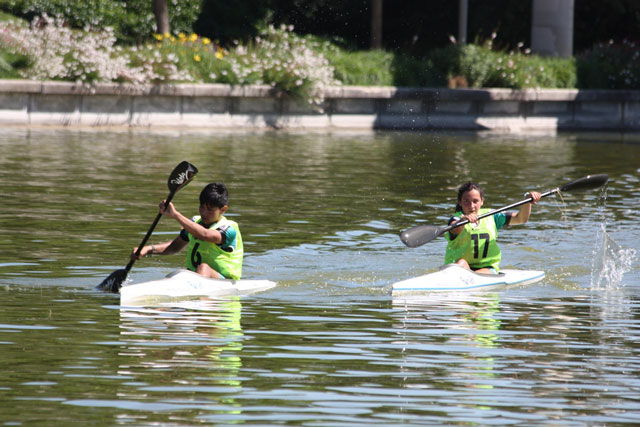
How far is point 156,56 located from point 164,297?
48.5 feet

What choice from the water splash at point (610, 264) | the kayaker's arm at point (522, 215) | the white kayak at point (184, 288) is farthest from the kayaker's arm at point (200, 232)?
the water splash at point (610, 264)

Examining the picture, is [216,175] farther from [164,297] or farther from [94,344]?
[94,344]

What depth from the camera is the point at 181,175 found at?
930 cm

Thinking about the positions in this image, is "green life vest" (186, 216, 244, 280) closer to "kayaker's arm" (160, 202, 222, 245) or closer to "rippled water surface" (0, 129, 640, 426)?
"kayaker's arm" (160, 202, 222, 245)

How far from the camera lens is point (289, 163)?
18281mm

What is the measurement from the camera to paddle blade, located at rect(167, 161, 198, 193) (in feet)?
30.3

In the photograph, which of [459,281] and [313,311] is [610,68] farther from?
[313,311]

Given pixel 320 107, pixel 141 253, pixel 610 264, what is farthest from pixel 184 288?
pixel 320 107

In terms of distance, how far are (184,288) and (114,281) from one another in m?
0.53

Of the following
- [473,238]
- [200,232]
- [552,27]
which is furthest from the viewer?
[552,27]

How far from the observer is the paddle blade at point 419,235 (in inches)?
393

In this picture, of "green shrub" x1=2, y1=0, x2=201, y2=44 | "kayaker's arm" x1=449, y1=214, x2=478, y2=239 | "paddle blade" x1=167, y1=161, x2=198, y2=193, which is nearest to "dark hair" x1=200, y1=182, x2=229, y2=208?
"paddle blade" x1=167, y1=161, x2=198, y2=193

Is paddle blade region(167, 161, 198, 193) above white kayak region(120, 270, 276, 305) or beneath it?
above

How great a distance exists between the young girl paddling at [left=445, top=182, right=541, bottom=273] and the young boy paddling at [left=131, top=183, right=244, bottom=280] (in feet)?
Answer: 6.39
